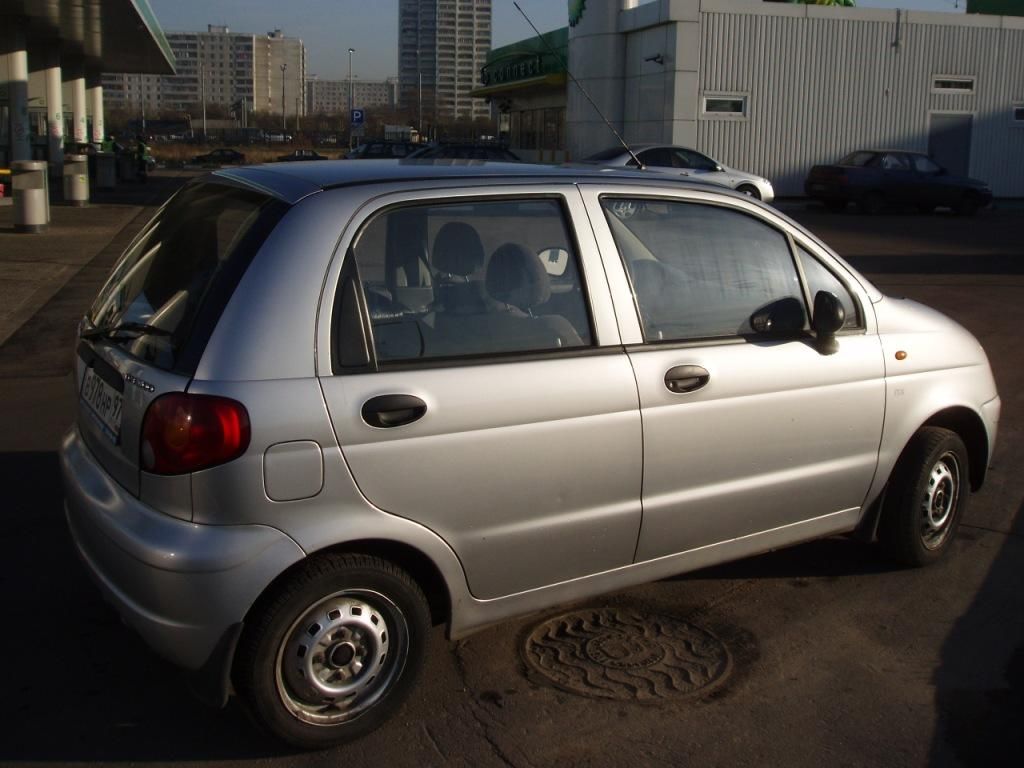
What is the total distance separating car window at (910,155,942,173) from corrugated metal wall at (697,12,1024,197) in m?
4.78

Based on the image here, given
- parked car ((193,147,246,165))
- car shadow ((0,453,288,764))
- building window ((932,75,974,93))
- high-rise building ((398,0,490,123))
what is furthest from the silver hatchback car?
high-rise building ((398,0,490,123))

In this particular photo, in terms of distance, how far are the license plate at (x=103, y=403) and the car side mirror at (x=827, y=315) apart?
2540mm

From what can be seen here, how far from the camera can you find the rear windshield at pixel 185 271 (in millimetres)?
3275

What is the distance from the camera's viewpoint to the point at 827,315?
13.8 ft

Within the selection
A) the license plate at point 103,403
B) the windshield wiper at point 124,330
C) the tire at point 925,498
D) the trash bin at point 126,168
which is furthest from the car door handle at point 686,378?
the trash bin at point 126,168

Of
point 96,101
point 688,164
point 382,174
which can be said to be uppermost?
point 96,101

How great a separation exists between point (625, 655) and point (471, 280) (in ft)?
5.02

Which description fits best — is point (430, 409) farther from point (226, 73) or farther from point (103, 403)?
point (226, 73)

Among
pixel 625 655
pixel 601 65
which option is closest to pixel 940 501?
pixel 625 655

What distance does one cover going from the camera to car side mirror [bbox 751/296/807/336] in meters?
4.22

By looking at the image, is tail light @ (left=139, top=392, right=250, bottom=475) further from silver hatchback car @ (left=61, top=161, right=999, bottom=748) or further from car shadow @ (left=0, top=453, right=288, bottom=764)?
car shadow @ (left=0, top=453, right=288, bottom=764)

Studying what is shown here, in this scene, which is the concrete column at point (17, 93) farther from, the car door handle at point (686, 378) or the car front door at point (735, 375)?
the car door handle at point (686, 378)

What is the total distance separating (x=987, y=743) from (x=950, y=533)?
1627mm

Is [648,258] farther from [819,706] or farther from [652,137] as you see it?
[652,137]
